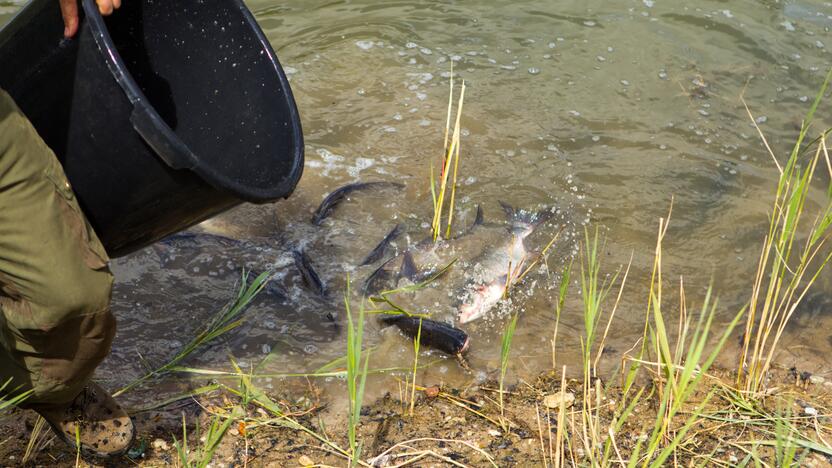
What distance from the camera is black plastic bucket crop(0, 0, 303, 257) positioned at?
2088 mm

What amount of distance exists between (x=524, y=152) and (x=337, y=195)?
3.92ft

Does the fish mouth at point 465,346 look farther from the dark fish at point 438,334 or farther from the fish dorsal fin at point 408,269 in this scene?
the fish dorsal fin at point 408,269

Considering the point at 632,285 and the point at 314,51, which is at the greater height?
the point at 314,51

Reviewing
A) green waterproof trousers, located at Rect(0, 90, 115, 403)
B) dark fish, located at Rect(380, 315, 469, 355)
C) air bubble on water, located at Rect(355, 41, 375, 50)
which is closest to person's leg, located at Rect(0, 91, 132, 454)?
green waterproof trousers, located at Rect(0, 90, 115, 403)

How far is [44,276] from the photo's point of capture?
2119mm

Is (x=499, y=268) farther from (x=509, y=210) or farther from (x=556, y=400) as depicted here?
(x=556, y=400)

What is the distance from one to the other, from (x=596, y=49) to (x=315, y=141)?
226 cm

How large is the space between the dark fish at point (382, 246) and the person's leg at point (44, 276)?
65.7 inches

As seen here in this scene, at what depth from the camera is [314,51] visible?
574cm

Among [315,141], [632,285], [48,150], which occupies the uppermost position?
[48,150]

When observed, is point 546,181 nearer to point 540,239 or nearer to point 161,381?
point 540,239

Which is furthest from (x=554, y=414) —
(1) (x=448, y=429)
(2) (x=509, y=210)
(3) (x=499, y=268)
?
(2) (x=509, y=210)

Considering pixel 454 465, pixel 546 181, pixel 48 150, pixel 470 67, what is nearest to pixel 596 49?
pixel 470 67

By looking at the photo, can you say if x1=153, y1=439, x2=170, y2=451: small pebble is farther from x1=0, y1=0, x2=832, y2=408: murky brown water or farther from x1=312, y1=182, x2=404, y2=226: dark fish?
x1=312, y1=182, x2=404, y2=226: dark fish
